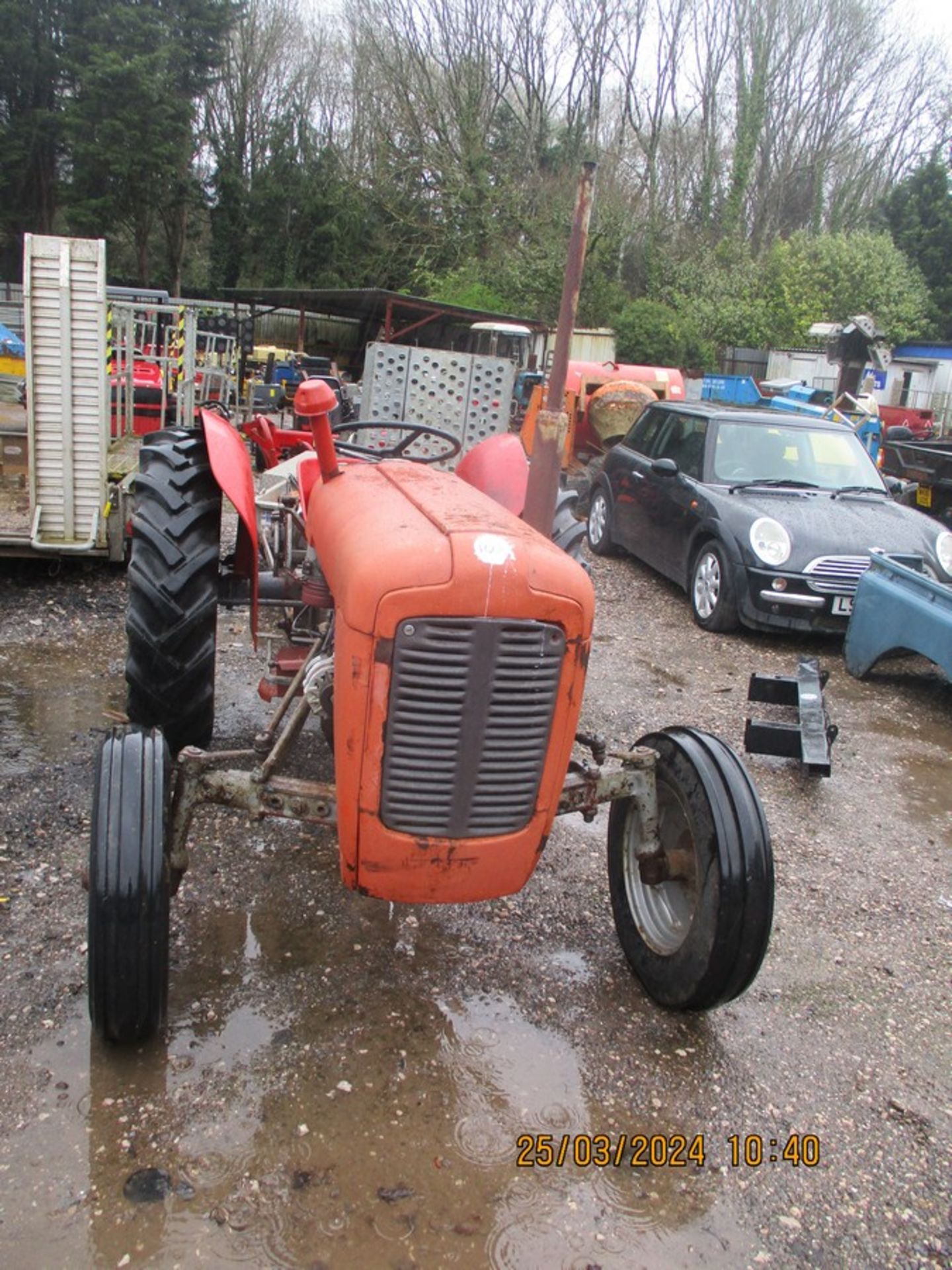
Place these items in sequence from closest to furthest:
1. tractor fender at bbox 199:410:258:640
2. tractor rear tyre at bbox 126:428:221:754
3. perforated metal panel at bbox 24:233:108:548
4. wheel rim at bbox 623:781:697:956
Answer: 1. wheel rim at bbox 623:781:697:956
2. tractor fender at bbox 199:410:258:640
3. tractor rear tyre at bbox 126:428:221:754
4. perforated metal panel at bbox 24:233:108:548

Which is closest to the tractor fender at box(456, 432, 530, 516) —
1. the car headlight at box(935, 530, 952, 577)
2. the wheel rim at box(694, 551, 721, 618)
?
the wheel rim at box(694, 551, 721, 618)

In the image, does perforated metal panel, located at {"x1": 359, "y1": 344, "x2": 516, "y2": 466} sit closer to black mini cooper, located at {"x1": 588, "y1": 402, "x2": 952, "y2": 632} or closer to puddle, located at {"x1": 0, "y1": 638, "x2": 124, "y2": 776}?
black mini cooper, located at {"x1": 588, "y1": 402, "x2": 952, "y2": 632}

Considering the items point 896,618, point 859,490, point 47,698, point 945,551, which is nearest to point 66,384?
point 47,698

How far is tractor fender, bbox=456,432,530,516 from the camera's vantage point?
3.65 meters

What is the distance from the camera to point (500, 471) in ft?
12.2

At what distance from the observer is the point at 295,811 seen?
2.52m

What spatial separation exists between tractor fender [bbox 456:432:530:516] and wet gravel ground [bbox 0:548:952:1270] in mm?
1314

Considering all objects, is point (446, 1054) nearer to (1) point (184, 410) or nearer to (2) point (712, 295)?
(1) point (184, 410)

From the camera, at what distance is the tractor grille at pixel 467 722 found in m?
2.19

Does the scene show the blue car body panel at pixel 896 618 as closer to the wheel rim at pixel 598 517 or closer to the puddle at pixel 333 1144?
the wheel rim at pixel 598 517

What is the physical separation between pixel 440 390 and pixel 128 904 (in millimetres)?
5572

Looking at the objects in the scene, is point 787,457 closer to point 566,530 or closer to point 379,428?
point 566,530

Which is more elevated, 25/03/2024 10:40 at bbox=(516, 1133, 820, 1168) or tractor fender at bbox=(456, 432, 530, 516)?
tractor fender at bbox=(456, 432, 530, 516)

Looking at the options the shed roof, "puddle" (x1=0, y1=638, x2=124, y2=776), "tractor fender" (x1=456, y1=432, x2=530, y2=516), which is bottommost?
"puddle" (x1=0, y1=638, x2=124, y2=776)
